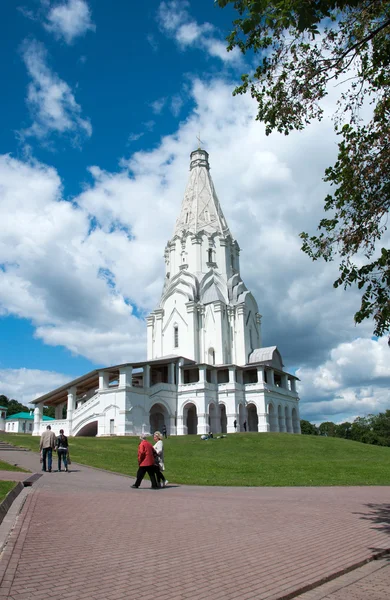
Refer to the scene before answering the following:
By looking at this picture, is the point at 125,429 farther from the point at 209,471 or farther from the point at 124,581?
the point at 124,581

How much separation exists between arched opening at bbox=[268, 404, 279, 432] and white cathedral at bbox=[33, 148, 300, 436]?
100 millimetres

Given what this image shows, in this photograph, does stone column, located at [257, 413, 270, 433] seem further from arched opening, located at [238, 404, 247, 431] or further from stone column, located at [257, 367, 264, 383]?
stone column, located at [257, 367, 264, 383]

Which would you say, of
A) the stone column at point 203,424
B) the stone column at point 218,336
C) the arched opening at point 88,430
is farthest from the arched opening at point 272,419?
the arched opening at point 88,430

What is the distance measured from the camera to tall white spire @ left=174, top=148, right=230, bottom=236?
192ft

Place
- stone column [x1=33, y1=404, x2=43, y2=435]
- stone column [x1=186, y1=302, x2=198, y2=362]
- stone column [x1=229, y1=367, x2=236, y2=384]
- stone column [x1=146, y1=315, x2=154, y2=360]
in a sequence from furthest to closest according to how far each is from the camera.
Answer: stone column [x1=146, y1=315, x2=154, y2=360] < stone column [x1=186, y1=302, x2=198, y2=362] < stone column [x1=33, y1=404, x2=43, y2=435] < stone column [x1=229, y1=367, x2=236, y2=384]

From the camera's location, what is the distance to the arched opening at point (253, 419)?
51.2m

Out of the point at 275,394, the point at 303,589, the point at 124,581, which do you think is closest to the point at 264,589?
the point at 303,589

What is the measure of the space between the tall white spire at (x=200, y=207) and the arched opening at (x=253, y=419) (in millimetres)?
20837

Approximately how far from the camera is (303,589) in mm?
5281

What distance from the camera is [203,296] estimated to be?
179 ft

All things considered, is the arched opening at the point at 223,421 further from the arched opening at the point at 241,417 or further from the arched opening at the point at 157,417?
the arched opening at the point at 157,417

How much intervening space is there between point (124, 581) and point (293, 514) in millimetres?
5399

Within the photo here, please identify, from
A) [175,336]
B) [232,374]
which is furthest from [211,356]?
[232,374]

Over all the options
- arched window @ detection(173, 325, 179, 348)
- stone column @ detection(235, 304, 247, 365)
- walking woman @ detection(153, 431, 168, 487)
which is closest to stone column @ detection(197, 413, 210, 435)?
stone column @ detection(235, 304, 247, 365)
